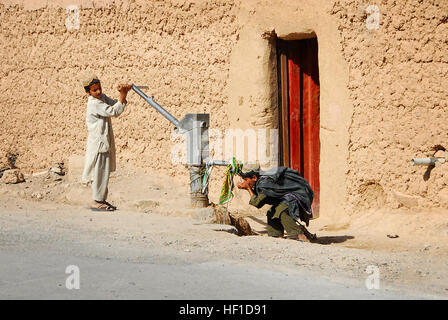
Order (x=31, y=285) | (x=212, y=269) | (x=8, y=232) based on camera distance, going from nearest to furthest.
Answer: (x=31, y=285) < (x=212, y=269) < (x=8, y=232)

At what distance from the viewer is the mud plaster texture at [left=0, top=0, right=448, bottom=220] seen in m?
7.22

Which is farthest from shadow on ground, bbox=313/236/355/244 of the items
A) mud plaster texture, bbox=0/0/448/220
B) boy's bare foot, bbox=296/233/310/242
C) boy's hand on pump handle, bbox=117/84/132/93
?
boy's hand on pump handle, bbox=117/84/132/93

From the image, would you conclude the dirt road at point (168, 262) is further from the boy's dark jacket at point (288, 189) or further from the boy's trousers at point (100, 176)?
the boy's dark jacket at point (288, 189)

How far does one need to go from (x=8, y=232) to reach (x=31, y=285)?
1.97 meters

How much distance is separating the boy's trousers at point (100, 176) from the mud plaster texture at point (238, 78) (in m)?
1.70

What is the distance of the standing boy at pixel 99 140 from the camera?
24.2 ft

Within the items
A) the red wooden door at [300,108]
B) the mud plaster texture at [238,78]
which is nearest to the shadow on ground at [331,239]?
the mud plaster texture at [238,78]

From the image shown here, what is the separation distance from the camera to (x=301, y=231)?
6.66 metres

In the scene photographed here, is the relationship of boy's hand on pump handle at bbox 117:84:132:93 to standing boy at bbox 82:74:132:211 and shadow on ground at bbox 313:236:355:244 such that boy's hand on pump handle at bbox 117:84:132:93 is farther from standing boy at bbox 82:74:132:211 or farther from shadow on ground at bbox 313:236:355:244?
shadow on ground at bbox 313:236:355:244

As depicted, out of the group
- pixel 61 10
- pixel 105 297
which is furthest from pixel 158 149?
pixel 105 297

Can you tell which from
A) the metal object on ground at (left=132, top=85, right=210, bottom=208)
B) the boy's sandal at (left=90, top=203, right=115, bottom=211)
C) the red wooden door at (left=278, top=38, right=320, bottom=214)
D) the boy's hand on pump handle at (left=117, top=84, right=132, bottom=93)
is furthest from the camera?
the red wooden door at (left=278, top=38, right=320, bottom=214)

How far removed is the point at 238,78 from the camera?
8578mm
